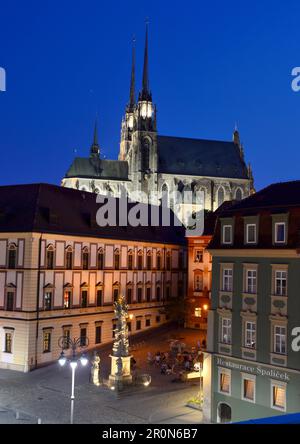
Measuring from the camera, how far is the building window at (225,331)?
32.2m

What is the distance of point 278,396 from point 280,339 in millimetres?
2955

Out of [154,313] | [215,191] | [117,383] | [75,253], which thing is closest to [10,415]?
[117,383]

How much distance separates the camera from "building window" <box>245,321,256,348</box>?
30591mm

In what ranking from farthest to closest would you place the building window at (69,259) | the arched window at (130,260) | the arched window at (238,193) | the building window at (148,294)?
the arched window at (238,193)
the building window at (148,294)
the arched window at (130,260)
the building window at (69,259)

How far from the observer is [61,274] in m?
50.9

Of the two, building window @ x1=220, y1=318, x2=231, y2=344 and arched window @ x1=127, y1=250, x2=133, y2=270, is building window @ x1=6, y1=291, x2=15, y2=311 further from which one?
building window @ x1=220, y1=318, x2=231, y2=344

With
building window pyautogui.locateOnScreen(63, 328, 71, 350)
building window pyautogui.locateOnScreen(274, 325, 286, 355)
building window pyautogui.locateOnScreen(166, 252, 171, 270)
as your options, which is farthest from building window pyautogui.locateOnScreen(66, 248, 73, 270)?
building window pyautogui.locateOnScreen(274, 325, 286, 355)

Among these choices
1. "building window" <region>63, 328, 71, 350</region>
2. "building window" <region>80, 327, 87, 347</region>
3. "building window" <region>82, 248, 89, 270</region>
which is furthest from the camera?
"building window" <region>82, 248, 89, 270</region>

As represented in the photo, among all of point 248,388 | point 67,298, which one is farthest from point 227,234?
point 67,298

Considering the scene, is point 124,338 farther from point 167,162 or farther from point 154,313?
point 167,162

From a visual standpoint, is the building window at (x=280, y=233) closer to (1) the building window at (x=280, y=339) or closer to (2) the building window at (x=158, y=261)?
(1) the building window at (x=280, y=339)

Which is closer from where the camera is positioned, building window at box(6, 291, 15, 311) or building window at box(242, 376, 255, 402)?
building window at box(242, 376, 255, 402)

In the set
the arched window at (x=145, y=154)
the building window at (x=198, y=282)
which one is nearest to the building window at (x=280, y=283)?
the building window at (x=198, y=282)

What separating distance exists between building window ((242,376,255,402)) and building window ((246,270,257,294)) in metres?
4.84
